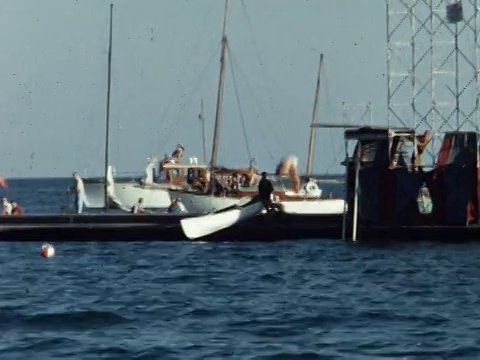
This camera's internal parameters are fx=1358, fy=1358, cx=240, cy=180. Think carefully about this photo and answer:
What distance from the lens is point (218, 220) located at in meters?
43.8

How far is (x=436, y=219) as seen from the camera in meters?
42.6

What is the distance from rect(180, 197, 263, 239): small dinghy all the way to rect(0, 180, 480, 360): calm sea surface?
0.55m

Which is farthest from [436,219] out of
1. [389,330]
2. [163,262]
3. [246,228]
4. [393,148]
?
[389,330]

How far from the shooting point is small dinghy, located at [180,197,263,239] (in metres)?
43.0

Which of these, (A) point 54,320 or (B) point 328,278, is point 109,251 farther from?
(A) point 54,320

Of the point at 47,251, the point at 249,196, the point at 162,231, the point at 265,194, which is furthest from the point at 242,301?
the point at 249,196

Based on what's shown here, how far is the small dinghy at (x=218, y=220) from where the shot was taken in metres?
43.0

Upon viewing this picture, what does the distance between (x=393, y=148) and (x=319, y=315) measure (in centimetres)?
1760

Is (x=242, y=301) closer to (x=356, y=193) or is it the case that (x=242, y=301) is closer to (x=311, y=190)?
(x=356, y=193)

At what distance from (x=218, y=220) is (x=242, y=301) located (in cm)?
1515

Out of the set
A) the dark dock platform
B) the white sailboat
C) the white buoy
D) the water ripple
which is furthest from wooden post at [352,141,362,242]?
the white sailboat

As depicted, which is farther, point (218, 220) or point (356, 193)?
point (218, 220)

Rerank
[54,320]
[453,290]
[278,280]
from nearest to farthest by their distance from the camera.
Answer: [54,320] → [453,290] → [278,280]

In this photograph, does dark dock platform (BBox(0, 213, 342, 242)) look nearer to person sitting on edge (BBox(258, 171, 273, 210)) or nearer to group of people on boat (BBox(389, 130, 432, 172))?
person sitting on edge (BBox(258, 171, 273, 210))
